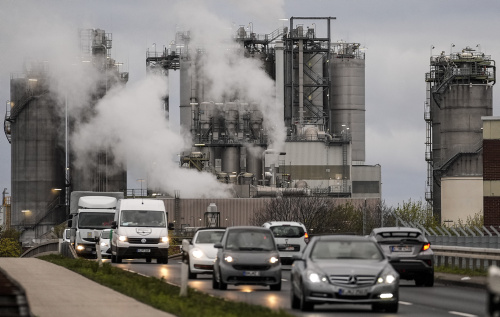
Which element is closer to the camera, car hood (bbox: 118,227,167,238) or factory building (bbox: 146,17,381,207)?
car hood (bbox: 118,227,167,238)

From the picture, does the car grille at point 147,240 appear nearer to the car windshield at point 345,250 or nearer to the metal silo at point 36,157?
the car windshield at point 345,250

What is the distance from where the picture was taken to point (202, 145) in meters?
123

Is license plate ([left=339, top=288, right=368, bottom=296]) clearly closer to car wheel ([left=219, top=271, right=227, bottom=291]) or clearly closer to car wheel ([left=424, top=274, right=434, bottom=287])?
car wheel ([left=219, top=271, right=227, bottom=291])

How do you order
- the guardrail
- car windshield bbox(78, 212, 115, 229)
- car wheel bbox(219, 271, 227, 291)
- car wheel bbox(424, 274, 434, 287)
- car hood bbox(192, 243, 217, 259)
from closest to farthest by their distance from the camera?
car wheel bbox(219, 271, 227, 291), car wheel bbox(424, 274, 434, 287), car hood bbox(192, 243, 217, 259), the guardrail, car windshield bbox(78, 212, 115, 229)

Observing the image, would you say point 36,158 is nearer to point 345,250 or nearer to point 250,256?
point 250,256

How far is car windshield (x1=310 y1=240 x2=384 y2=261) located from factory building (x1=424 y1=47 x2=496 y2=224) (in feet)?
282

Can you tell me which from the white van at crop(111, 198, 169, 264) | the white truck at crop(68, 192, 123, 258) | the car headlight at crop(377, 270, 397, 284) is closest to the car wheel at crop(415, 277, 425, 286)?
the car headlight at crop(377, 270, 397, 284)

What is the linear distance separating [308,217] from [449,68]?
1051 inches

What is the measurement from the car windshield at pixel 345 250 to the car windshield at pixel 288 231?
20.0 m

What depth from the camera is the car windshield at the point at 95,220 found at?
5772cm

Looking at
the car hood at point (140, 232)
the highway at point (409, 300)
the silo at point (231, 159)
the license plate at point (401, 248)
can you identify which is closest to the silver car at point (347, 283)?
the highway at point (409, 300)

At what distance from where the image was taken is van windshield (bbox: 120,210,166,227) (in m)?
48.0

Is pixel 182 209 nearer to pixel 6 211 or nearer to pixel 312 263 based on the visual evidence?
pixel 6 211

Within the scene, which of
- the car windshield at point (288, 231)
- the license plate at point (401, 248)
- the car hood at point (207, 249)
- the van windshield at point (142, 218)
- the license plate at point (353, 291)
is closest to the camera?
the license plate at point (353, 291)
